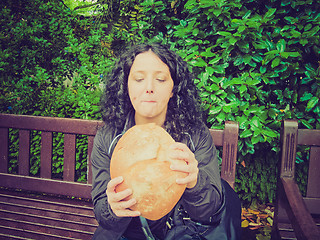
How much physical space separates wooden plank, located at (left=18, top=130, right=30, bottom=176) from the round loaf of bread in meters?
1.49

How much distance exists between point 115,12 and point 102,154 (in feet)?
7.89

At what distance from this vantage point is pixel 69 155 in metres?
2.07

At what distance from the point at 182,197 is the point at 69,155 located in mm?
1254

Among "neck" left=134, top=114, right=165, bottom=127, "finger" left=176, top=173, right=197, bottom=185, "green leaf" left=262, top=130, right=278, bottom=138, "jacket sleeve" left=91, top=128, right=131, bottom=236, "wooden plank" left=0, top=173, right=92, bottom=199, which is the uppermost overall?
"neck" left=134, top=114, right=165, bottom=127

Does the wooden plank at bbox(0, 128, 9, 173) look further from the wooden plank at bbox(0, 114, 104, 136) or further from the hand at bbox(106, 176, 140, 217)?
the hand at bbox(106, 176, 140, 217)

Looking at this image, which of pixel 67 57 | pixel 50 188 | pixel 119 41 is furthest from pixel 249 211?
pixel 67 57

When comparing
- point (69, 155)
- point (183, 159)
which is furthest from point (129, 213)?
point (69, 155)

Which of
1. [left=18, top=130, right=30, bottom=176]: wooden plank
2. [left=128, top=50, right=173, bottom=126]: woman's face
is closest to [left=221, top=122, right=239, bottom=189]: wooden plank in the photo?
[left=128, top=50, right=173, bottom=126]: woman's face

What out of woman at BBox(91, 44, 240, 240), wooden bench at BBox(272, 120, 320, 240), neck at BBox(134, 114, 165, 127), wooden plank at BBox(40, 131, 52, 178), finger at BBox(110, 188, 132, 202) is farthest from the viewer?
wooden plank at BBox(40, 131, 52, 178)

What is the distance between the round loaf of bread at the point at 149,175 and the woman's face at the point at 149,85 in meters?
A: 0.16

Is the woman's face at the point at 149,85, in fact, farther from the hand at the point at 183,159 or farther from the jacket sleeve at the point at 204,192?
the jacket sleeve at the point at 204,192

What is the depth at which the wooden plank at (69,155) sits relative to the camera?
6.73ft

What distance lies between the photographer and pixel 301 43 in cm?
195

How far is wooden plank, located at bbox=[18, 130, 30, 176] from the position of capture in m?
2.13
